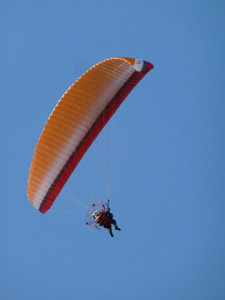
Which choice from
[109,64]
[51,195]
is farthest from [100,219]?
[109,64]

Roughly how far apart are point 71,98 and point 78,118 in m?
0.77

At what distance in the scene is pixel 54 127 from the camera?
965 inches

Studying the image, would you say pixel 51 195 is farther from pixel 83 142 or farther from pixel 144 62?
pixel 144 62

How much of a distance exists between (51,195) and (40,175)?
0.97 m

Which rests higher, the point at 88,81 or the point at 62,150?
the point at 88,81

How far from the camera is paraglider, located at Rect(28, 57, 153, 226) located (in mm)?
24312

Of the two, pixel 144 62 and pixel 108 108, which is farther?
pixel 108 108

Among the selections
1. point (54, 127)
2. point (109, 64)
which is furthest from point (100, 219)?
point (109, 64)

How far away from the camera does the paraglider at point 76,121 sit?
24.3m

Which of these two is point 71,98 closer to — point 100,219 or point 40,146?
point 40,146

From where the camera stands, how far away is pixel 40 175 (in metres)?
25.2

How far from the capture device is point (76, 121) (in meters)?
24.6

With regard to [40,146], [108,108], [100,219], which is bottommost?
[100,219]

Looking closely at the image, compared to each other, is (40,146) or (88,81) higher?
(88,81)
